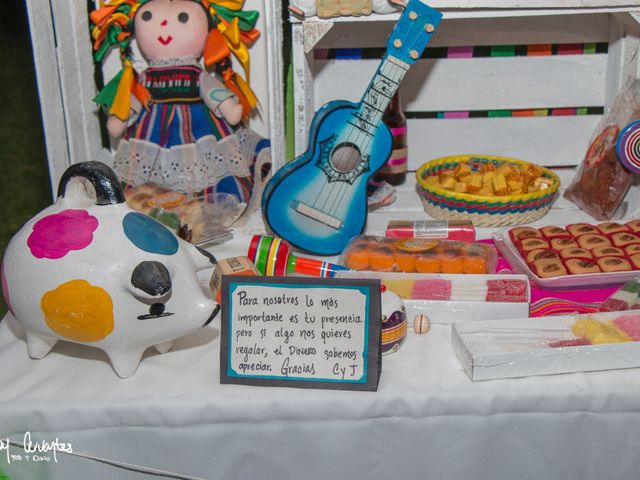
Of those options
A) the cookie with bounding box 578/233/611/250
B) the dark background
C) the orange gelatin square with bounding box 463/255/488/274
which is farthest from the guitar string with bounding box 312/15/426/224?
the dark background

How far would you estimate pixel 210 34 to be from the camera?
141 cm

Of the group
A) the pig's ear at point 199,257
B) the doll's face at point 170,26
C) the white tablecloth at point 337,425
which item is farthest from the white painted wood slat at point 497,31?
the white tablecloth at point 337,425

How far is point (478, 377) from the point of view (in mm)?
876

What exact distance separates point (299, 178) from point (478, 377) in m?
0.50

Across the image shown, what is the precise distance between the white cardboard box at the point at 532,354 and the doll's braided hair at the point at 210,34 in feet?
2.48

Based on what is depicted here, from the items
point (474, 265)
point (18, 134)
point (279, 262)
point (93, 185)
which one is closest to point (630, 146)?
point (474, 265)

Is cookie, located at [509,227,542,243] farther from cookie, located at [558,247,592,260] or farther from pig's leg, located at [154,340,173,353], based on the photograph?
pig's leg, located at [154,340,173,353]

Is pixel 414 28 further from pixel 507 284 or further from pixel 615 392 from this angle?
pixel 615 392

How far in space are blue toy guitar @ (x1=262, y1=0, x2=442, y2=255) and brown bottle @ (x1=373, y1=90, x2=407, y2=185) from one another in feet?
0.78

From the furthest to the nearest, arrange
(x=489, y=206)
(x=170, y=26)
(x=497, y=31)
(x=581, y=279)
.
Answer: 1. (x=497, y=31)
2. (x=170, y=26)
3. (x=489, y=206)
4. (x=581, y=279)

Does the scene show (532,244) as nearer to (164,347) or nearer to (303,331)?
(303,331)

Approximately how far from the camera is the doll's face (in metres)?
1.37

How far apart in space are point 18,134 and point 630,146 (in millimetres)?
1830

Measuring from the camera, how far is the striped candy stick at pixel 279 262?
1.09 metres
